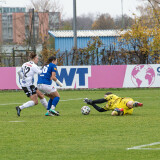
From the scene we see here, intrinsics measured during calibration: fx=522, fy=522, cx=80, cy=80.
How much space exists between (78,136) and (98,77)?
19.0 metres

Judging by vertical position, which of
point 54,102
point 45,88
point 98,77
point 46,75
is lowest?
point 98,77

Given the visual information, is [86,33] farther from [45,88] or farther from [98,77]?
[45,88]

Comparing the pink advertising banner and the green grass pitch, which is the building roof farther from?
the green grass pitch

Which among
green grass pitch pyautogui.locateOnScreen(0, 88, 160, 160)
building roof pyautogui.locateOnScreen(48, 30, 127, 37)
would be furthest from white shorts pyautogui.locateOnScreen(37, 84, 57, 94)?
building roof pyautogui.locateOnScreen(48, 30, 127, 37)

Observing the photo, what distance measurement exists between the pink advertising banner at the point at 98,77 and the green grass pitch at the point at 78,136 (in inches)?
544

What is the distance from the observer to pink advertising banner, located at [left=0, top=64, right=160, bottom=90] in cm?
2912

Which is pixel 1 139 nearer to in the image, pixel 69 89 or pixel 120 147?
pixel 120 147

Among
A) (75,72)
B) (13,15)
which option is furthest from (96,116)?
(13,15)

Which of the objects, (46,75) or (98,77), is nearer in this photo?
(46,75)

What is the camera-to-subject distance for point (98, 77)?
2938cm

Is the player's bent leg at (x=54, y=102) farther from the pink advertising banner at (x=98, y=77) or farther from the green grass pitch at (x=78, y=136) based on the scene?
the pink advertising banner at (x=98, y=77)

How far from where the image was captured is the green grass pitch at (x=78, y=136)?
8281 millimetres

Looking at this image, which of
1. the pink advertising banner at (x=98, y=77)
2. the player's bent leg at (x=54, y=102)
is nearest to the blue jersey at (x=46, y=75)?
the player's bent leg at (x=54, y=102)

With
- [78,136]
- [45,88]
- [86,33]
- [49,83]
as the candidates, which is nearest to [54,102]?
[45,88]
